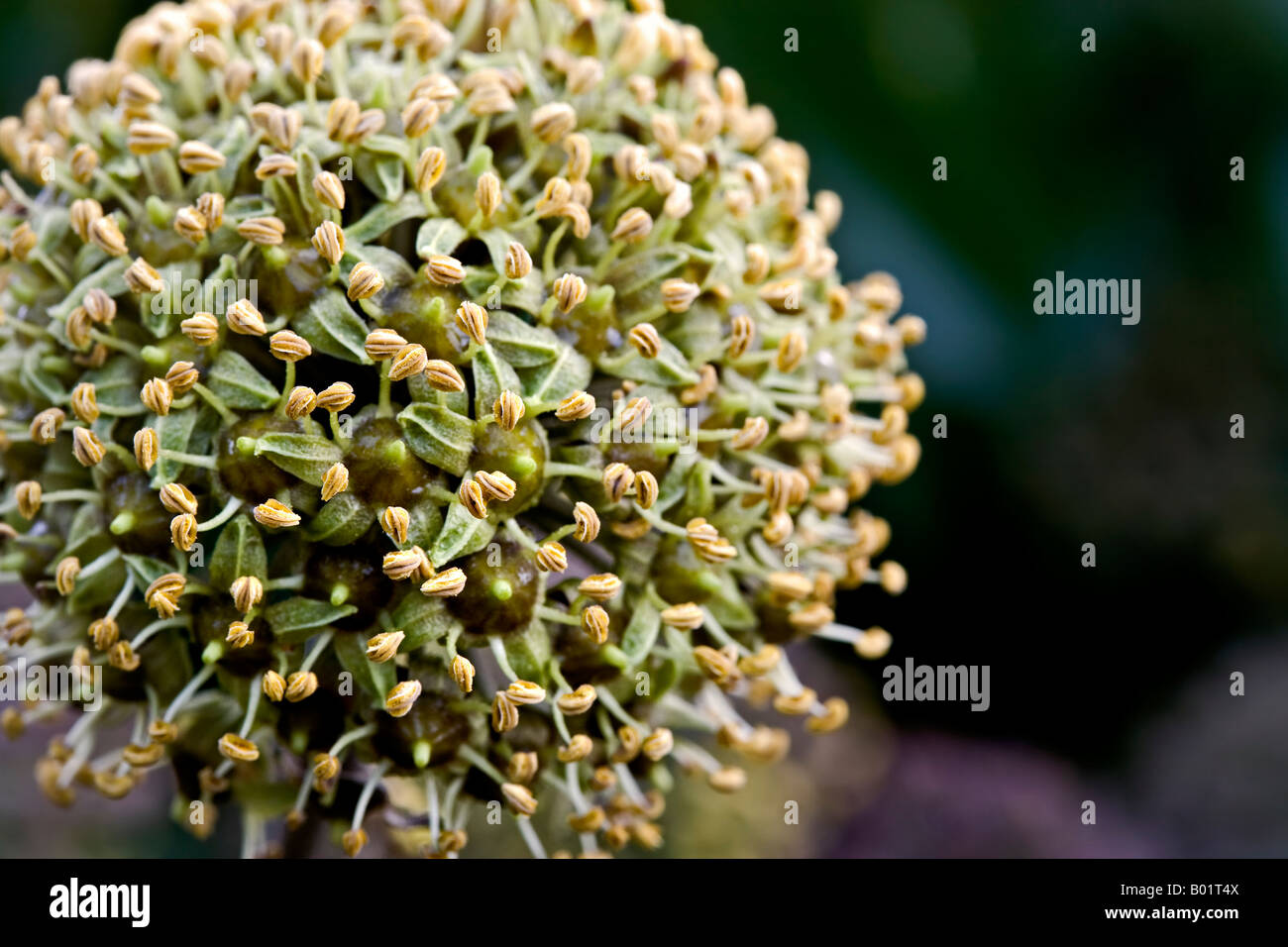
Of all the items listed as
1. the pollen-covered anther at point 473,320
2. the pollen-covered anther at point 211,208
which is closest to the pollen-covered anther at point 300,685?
the pollen-covered anther at point 473,320

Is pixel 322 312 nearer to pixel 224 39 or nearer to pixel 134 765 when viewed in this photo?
pixel 224 39

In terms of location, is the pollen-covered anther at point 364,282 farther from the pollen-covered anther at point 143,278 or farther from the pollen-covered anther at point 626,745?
the pollen-covered anther at point 626,745

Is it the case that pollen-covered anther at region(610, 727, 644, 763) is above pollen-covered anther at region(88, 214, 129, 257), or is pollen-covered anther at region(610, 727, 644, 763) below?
below

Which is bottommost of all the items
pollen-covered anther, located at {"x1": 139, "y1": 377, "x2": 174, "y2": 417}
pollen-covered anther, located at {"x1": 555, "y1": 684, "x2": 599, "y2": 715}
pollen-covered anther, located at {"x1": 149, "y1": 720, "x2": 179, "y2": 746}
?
pollen-covered anther, located at {"x1": 149, "y1": 720, "x2": 179, "y2": 746}

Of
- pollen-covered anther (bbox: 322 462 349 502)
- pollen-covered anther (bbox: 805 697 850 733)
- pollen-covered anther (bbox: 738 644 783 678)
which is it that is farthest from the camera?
pollen-covered anther (bbox: 805 697 850 733)

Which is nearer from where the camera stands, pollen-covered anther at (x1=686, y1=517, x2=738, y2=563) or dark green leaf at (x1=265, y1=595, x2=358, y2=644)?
dark green leaf at (x1=265, y1=595, x2=358, y2=644)

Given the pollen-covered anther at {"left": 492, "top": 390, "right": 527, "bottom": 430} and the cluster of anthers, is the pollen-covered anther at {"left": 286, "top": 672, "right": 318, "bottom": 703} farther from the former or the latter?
the pollen-covered anther at {"left": 492, "top": 390, "right": 527, "bottom": 430}

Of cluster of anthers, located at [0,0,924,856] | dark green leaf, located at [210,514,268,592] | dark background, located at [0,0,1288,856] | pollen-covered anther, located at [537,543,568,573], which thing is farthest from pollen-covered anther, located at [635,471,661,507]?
dark background, located at [0,0,1288,856]
